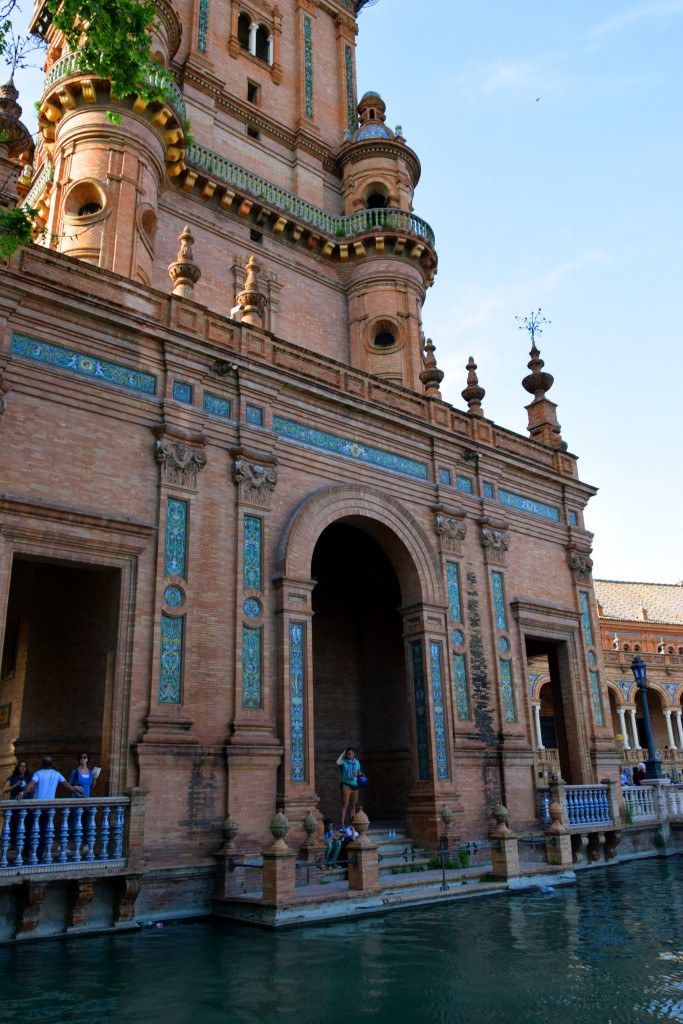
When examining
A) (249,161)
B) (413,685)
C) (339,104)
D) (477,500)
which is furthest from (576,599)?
(339,104)

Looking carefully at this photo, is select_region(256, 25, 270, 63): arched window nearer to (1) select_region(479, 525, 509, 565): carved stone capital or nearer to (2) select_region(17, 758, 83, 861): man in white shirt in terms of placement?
(1) select_region(479, 525, 509, 565): carved stone capital

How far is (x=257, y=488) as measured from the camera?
14.5m

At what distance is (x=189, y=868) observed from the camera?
38.3 feet

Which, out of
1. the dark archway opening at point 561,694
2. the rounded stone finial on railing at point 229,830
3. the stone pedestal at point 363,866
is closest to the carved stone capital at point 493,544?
the dark archway opening at point 561,694

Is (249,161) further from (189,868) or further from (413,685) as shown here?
(189,868)

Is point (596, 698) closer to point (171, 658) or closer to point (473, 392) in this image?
point (473, 392)

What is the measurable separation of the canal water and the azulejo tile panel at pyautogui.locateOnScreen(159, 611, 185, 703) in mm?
3086

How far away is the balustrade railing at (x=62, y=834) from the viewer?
32.7 ft

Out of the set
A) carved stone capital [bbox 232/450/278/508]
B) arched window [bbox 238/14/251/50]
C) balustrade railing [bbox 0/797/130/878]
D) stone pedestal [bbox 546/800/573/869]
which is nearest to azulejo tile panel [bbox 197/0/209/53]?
arched window [bbox 238/14/251/50]

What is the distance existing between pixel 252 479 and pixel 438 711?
5.86 m

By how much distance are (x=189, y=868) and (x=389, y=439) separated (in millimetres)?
9238

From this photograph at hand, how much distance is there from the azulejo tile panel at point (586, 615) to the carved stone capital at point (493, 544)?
338cm

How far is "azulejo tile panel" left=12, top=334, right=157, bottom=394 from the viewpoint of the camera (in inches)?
488

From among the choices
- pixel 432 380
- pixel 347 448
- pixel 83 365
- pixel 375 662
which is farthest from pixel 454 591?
pixel 83 365
